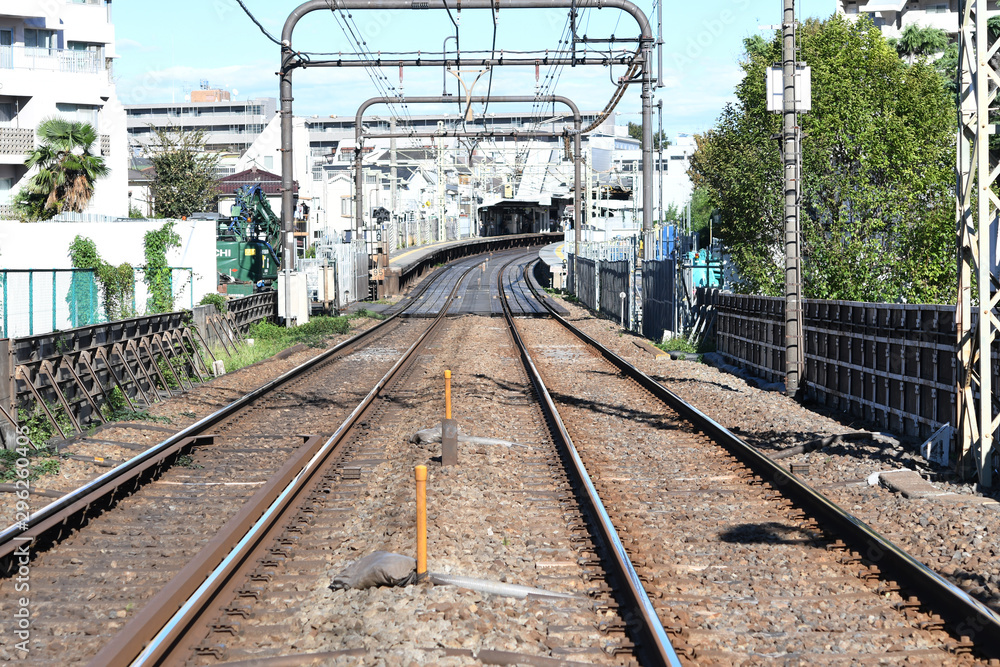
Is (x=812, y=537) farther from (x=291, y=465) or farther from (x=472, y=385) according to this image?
(x=472, y=385)

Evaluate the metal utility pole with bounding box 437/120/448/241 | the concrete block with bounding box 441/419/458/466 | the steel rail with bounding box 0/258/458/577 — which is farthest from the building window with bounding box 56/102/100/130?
the metal utility pole with bounding box 437/120/448/241

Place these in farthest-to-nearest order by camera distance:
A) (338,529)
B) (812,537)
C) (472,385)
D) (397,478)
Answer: (472,385), (397,478), (338,529), (812,537)

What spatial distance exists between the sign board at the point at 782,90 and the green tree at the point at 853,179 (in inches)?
201

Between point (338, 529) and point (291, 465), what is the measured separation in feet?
7.81

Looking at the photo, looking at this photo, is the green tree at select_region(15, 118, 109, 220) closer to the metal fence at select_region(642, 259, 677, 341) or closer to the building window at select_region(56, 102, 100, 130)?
the building window at select_region(56, 102, 100, 130)

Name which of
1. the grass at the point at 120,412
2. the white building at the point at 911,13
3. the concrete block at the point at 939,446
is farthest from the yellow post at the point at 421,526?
the white building at the point at 911,13

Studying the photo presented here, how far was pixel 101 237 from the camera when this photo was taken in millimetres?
30781

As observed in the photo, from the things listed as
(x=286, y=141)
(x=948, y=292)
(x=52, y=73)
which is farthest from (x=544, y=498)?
(x=52, y=73)

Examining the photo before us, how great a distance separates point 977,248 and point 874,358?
154 inches

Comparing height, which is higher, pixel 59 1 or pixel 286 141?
pixel 59 1

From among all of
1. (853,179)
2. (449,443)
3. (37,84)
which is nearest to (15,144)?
(37,84)

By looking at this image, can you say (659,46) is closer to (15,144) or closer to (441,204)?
(15,144)

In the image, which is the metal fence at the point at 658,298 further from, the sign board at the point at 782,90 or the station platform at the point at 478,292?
the station platform at the point at 478,292

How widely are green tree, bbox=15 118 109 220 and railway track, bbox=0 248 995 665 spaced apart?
101 ft
